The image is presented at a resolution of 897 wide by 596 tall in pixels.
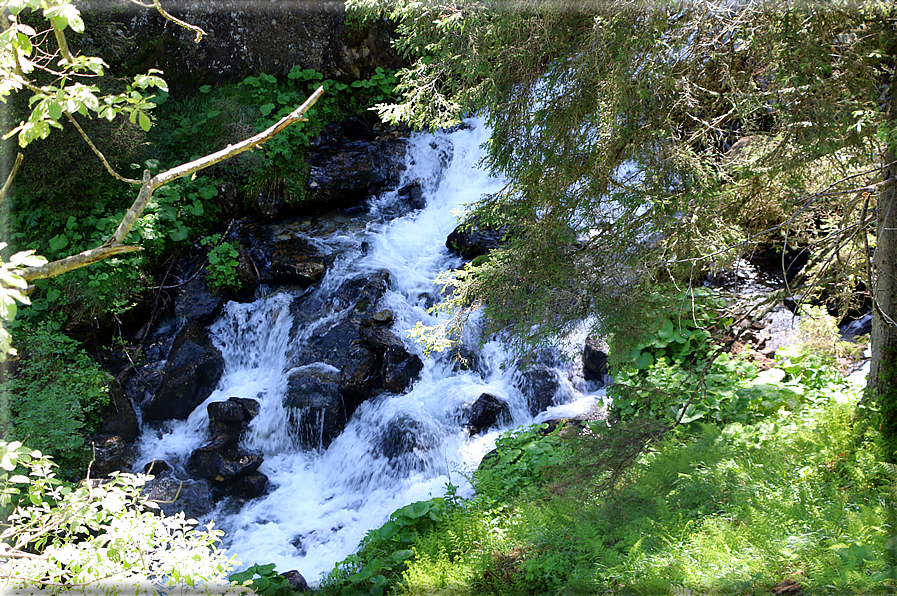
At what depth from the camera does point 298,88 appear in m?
12.5

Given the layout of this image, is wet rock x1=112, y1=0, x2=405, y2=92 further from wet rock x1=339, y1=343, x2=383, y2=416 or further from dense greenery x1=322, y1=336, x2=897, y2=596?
dense greenery x1=322, y1=336, x2=897, y2=596

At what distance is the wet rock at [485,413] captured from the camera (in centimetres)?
738

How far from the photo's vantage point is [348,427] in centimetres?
784

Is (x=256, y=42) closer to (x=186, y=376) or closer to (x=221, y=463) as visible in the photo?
(x=186, y=376)

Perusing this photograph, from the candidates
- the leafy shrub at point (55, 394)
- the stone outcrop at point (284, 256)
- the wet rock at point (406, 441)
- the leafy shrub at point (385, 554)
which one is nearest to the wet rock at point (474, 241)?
the stone outcrop at point (284, 256)

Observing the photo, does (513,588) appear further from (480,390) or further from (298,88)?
(298,88)

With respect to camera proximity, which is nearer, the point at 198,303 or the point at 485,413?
the point at 485,413

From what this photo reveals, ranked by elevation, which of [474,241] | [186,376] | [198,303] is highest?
[198,303]

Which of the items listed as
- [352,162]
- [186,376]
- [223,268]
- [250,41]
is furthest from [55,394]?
[250,41]

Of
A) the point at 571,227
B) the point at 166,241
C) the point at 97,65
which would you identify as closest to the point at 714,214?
the point at 571,227

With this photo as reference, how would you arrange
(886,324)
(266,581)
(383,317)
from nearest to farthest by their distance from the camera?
(886,324)
(266,581)
(383,317)

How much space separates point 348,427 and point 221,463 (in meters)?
1.70

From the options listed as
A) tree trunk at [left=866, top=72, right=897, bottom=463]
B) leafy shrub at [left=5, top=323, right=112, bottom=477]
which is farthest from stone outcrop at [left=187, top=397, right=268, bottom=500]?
tree trunk at [left=866, top=72, right=897, bottom=463]

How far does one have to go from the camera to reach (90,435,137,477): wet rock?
7.49m
